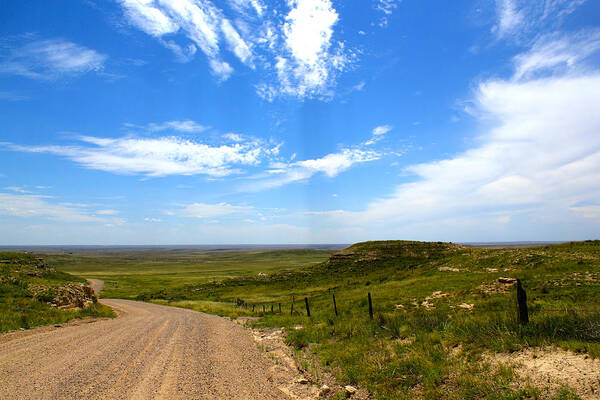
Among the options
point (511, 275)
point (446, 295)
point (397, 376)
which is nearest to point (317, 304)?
point (446, 295)

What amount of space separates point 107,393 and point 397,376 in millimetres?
8764

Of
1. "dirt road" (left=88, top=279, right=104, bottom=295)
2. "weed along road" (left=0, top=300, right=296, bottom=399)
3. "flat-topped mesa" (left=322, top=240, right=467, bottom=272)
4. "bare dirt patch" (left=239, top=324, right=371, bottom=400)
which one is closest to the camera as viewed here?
"weed along road" (left=0, top=300, right=296, bottom=399)

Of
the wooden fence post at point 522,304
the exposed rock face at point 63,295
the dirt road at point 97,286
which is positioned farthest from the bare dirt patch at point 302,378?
the dirt road at point 97,286

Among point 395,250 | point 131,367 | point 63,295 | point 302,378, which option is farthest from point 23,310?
point 395,250

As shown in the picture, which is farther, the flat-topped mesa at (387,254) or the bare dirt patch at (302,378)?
the flat-topped mesa at (387,254)

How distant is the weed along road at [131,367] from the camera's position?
8.35m

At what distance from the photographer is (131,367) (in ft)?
34.1

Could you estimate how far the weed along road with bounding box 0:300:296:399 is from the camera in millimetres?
8352

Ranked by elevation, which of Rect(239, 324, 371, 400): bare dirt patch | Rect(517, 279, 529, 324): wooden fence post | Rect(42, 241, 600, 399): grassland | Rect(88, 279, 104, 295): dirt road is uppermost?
Rect(517, 279, 529, 324): wooden fence post

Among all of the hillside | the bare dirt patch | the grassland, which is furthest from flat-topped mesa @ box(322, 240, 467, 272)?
the bare dirt patch

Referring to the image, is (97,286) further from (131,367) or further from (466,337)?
(466,337)

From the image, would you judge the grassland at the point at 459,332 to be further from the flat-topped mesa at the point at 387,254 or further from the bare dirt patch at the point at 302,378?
the flat-topped mesa at the point at 387,254

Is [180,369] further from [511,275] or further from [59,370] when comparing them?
[511,275]

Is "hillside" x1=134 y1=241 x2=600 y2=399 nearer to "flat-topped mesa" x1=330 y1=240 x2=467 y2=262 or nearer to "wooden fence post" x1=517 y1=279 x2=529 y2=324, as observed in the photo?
"wooden fence post" x1=517 y1=279 x2=529 y2=324
